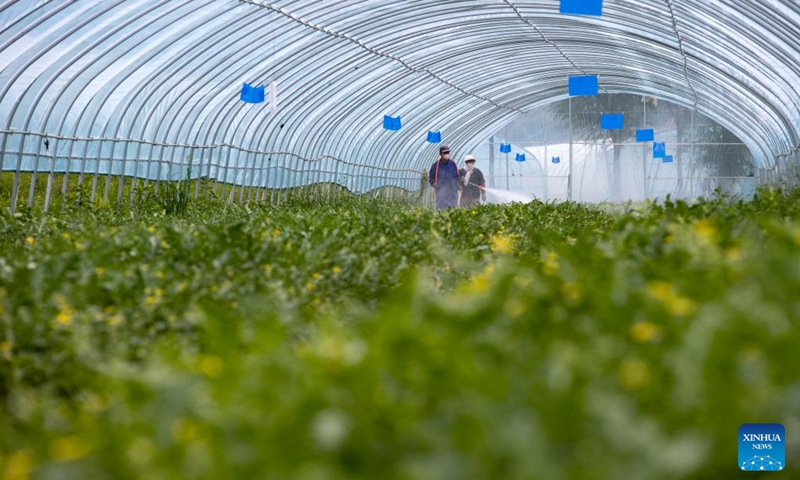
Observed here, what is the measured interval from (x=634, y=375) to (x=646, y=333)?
0.38 metres

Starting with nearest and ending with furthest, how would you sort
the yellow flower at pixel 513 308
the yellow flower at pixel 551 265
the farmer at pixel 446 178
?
the yellow flower at pixel 513 308 < the yellow flower at pixel 551 265 < the farmer at pixel 446 178

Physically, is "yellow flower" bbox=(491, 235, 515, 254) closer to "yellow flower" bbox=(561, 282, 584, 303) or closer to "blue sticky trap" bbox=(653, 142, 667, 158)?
"yellow flower" bbox=(561, 282, 584, 303)

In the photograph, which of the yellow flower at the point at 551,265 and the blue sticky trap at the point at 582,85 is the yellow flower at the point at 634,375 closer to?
the yellow flower at the point at 551,265

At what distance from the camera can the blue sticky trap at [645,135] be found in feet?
88.9

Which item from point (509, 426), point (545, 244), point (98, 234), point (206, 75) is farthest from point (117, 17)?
point (509, 426)

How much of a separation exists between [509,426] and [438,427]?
0.23 metres

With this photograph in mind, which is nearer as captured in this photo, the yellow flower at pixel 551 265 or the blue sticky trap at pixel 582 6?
the yellow flower at pixel 551 265

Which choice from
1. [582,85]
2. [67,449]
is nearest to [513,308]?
[67,449]

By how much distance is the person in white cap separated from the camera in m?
16.6

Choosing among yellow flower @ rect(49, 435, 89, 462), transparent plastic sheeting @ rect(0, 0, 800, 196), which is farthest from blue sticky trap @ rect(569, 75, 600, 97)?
yellow flower @ rect(49, 435, 89, 462)

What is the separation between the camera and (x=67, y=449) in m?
2.09

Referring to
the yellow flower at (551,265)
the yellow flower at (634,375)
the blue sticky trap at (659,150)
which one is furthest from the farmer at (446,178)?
the yellow flower at (634,375)

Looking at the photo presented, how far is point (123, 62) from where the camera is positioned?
1402 centimetres

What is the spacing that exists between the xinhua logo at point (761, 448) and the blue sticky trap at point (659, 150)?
26345 millimetres
